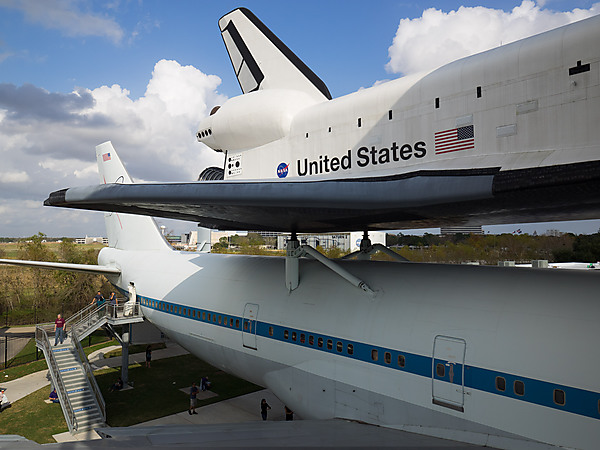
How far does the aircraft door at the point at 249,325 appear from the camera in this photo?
37.2 ft

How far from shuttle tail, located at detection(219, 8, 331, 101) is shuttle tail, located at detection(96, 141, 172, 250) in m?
11.8

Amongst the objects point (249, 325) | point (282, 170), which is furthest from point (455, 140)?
point (249, 325)

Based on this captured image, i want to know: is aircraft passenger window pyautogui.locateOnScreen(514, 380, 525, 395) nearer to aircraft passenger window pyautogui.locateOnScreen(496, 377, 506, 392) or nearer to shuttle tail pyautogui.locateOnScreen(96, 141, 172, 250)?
aircraft passenger window pyautogui.locateOnScreen(496, 377, 506, 392)

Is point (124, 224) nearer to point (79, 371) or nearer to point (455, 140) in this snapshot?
point (79, 371)

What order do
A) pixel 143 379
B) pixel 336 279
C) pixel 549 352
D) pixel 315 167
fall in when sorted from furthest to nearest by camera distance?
1. pixel 143 379
2. pixel 336 279
3. pixel 315 167
4. pixel 549 352

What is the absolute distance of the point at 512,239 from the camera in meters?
49.7

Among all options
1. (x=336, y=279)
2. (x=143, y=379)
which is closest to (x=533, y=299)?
(x=336, y=279)

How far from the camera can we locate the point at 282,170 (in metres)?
9.23

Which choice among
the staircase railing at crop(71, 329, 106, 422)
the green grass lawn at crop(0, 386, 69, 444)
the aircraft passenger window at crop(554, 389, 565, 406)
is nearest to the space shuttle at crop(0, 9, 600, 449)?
the aircraft passenger window at crop(554, 389, 565, 406)

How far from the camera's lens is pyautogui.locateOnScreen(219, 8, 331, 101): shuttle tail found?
1089 cm

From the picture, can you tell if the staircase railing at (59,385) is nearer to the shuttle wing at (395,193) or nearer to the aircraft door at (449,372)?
the shuttle wing at (395,193)

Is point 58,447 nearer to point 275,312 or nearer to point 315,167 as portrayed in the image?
point 315,167

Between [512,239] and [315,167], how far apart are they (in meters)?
48.8

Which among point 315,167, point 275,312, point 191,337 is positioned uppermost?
point 315,167
